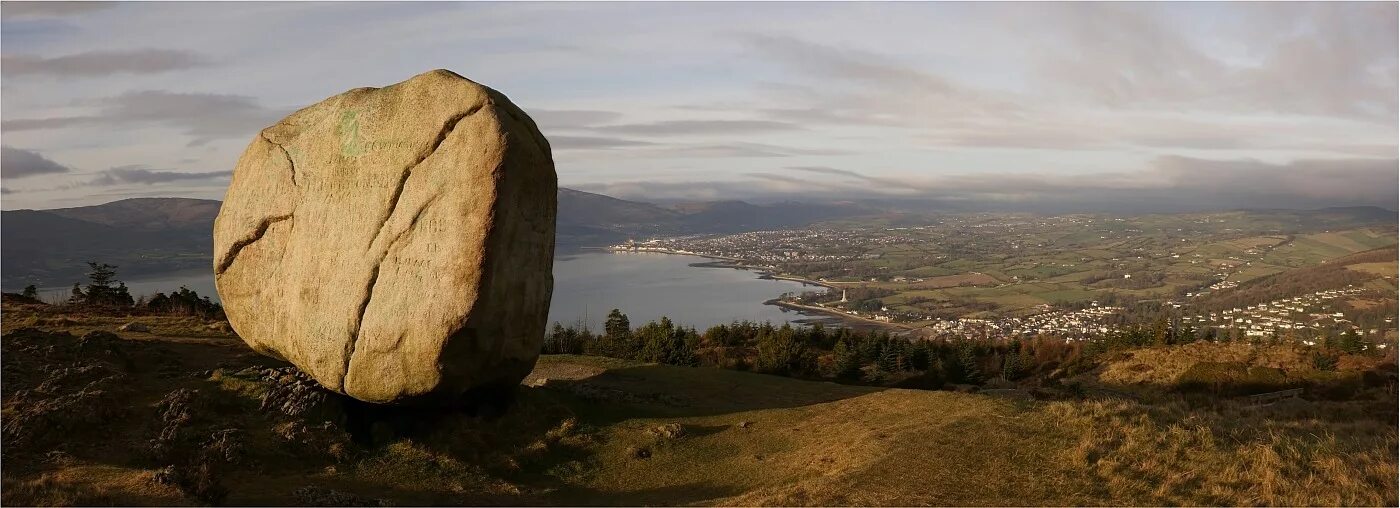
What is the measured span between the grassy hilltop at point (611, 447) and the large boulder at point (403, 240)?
1153 millimetres

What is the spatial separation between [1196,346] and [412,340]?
27.2 m

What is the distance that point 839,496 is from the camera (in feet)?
30.7

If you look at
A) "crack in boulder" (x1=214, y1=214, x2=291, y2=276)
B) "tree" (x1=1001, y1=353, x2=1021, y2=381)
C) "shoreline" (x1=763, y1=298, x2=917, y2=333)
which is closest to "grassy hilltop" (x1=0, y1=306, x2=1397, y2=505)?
"crack in boulder" (x1=214, y1=214, x2=291, y2=276)

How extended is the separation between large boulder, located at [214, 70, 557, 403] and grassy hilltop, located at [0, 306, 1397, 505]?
45.4 inches

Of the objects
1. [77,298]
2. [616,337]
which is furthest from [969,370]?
[77,298]

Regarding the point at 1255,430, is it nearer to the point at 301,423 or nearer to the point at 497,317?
the point at 497,317

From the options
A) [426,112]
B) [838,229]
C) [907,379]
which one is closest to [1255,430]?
[907,379]

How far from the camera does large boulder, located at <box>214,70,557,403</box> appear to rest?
12000 millimetres

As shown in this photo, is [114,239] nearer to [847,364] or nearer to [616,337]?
[616,337]

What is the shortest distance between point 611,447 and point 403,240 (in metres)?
5.21

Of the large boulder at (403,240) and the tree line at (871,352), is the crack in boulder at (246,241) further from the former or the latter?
the tree line at (871,352)

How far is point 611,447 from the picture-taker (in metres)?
13.4

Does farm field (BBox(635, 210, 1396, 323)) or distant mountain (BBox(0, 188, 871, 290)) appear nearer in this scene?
distant mountain (BBox(0, 188, 871, 290))

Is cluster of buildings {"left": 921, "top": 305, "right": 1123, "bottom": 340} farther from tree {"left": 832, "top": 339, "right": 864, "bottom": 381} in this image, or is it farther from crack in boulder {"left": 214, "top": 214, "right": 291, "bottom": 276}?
crack in boulder {"left": 214, "top": 214, "right": 291, "bottom": 276}
